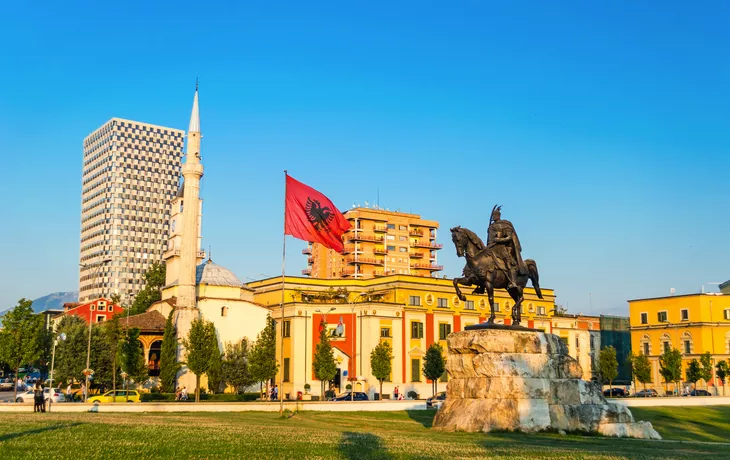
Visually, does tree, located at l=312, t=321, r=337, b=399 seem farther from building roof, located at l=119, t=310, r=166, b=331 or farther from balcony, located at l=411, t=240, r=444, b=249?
balcony, located at l=411, t=240, r=444, b=249

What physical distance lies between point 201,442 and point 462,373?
517 inches

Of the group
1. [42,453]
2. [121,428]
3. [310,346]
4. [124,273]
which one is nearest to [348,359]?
[310,346]

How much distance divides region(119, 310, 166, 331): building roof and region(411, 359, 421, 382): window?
27.2 m

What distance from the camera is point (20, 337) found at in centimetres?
5853

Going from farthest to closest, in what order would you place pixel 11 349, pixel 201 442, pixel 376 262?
pixel 376 262, pixel 11 349, pixel 201 442

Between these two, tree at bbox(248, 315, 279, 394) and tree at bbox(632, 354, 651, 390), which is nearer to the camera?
tree at bbox(248, 315, 279, 394)

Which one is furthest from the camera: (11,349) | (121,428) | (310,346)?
(310,346)

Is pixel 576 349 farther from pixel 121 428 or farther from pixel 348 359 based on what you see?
pixel 121 428

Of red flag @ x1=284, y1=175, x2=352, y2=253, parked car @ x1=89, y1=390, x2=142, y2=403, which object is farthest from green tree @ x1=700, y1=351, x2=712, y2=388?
parked car @ x1=89, y1=390, x2=142, y2=403

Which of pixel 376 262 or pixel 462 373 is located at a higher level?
pixel 376 262

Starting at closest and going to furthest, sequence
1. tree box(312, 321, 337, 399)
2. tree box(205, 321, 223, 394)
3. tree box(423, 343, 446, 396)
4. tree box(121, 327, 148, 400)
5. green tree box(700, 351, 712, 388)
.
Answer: tree box(121, 327, 148, 400) < tree box(205, 321, 223, 394) < tree box(312, 321, 337, 399) < tree box(423, 343, 446, 396) < green tree box(700, 351, 712, 388)

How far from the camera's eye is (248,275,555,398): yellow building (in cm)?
7888

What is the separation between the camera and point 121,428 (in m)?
21.8

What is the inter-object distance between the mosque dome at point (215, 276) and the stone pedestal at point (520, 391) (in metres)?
56.3
